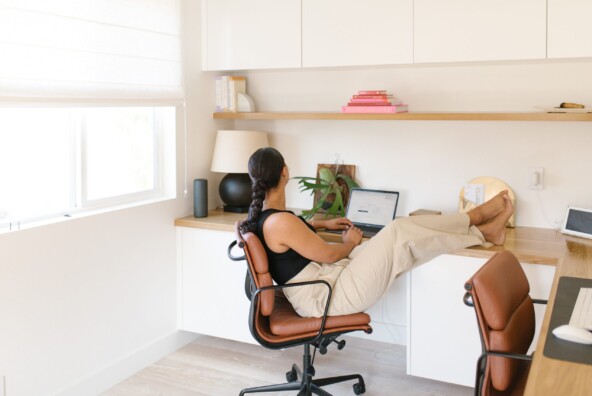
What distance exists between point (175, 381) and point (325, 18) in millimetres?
2005

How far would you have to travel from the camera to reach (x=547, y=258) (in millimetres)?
3031

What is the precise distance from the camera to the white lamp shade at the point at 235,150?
12.9ft

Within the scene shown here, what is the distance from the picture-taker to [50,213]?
10.3 ft

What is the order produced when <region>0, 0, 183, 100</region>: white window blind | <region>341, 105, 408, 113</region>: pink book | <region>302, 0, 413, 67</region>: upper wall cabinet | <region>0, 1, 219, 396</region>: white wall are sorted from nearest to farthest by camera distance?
<region>0, 0, 183, 100</region>: white window blind, <region>0, 1, 219, 396</region>: white wall, <region>302, 0, 413, 67</region>: upper wall cabinet, <region>341, 105, 408, 113</region>: pink book

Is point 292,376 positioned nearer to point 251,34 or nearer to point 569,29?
point 251,34

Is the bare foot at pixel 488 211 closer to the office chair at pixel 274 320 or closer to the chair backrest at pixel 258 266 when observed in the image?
the office chair at pixel 274 320

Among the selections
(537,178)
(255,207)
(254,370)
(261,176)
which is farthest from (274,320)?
(537,178)

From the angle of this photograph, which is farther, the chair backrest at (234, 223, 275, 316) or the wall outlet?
the wall outlet

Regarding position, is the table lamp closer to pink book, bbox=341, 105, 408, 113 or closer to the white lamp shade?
the white lamp shade

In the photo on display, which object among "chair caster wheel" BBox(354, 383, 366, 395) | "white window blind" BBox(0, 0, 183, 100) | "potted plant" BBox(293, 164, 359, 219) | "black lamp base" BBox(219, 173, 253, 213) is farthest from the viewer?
"black lamp base" BBox(219, 173, 253, 213)

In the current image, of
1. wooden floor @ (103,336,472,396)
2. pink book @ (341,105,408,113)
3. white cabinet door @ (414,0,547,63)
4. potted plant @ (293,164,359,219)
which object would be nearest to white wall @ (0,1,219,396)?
wooden floor @ (103,336,472,396)

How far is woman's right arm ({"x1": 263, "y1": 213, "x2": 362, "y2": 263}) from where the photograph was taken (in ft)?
9.51

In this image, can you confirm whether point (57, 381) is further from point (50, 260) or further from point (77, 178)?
point (77, 178)

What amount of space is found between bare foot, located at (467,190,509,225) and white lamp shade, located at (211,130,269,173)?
51.0 inches
